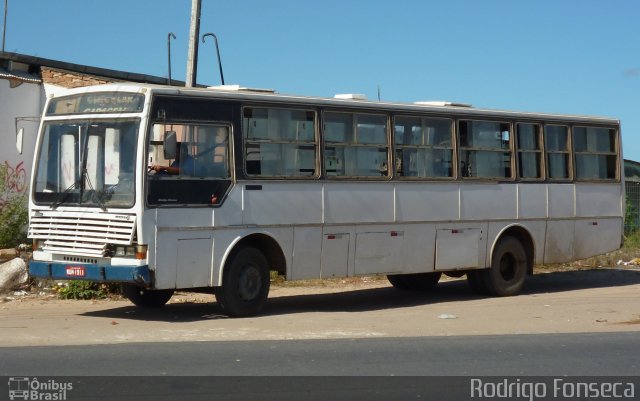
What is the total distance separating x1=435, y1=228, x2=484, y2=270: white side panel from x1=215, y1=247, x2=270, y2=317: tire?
11.8 feet

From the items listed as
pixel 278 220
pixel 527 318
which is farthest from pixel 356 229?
pixel 527 318

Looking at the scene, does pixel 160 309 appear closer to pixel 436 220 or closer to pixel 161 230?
pixel 161 230

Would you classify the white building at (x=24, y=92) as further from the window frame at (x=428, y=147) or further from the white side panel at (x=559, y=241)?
the white side panel at (x=559, y=241)

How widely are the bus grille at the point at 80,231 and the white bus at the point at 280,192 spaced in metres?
0.02

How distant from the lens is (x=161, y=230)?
12.7m

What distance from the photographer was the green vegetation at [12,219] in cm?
1745

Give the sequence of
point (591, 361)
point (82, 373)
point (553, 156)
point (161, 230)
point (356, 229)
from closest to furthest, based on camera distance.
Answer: point (82, 373)
point (591, 361)
point (161, 230)
point (356, 229)
point (553, 156)

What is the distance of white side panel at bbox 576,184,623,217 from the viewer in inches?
736

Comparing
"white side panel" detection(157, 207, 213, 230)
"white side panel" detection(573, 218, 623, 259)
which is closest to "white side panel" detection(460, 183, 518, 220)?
"white side panel" detection(573, 218, 623, 259)

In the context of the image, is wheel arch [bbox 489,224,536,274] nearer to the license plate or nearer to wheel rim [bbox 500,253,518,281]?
wheel rim [bbox 500,253,518,281]

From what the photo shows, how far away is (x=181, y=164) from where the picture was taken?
42.9ft

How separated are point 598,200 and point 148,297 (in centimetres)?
926

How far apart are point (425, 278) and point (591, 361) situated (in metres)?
7.99
